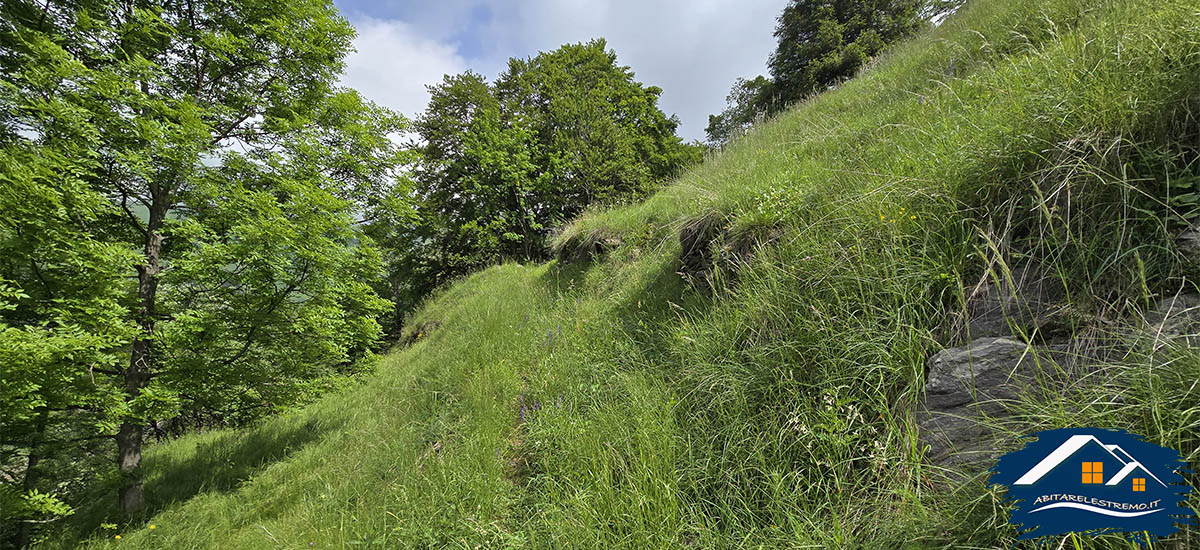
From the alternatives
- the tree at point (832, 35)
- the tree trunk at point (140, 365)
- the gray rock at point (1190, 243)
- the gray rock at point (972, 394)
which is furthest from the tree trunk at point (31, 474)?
the tree at point (832, 35)

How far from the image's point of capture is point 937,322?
5.19ft

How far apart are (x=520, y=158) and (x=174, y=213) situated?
1249cm

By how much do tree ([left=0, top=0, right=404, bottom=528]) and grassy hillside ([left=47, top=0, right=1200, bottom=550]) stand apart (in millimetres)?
1637

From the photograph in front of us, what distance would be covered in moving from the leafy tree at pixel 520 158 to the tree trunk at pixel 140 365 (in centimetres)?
1154

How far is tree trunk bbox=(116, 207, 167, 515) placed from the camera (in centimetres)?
408

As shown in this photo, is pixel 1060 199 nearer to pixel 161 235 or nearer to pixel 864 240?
pixel 864 240

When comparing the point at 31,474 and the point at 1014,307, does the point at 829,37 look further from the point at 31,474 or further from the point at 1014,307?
the point at 31,474

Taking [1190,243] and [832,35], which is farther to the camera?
[832,35]

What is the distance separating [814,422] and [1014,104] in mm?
1886

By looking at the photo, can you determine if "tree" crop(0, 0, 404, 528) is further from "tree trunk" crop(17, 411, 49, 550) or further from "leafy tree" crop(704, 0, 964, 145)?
"leafy tree" crop(704, 0, 964, 145)

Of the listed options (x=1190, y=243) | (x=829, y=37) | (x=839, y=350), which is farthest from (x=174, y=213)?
(x=829, y=37)

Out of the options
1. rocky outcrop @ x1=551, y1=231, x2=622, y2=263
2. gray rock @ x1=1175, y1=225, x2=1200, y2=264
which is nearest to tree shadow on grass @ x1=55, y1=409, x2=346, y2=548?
rocky outcrop @ x1=551, y1=231, x2=622, y2=263

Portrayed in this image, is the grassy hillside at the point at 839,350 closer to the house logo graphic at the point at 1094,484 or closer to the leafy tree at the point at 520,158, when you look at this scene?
the house logo graphic at the point at 1094,484

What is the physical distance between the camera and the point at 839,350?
5.54ft
